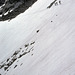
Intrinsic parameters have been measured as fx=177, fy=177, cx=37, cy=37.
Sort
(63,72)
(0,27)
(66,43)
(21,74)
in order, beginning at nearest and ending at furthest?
(63,72) → (66,43) → (21,74) → (0,27)

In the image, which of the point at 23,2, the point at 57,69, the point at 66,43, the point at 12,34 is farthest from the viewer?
the point at 23,2

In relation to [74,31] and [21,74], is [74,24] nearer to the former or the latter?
[74,31]

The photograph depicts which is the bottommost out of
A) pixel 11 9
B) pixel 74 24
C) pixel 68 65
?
pixel 11 9

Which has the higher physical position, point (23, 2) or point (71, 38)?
point (71, 38)

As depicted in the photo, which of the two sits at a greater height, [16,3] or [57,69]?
[57,69]

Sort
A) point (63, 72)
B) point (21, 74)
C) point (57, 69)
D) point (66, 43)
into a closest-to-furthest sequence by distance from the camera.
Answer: point (63, 72) < point (57, 69) < point (66, 43) < point (21, 74)

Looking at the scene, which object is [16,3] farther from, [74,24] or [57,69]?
[57,69]

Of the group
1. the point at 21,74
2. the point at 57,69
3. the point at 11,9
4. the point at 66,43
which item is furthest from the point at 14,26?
the point at 57,69

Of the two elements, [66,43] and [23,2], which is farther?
[23,2]

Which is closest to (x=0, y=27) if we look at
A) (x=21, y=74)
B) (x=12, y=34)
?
(x=12, y=34)
